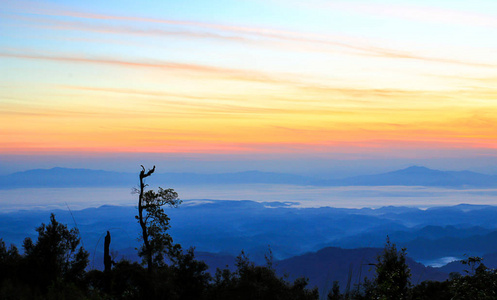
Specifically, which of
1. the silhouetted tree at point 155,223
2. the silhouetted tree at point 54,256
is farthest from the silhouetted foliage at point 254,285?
the silhouetted tree at point 54,256

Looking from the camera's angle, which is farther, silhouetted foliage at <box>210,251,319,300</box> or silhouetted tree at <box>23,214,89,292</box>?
silhouetted tree at <box>23,214,89,292</box>

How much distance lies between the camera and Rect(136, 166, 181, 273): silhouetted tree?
1577 inches

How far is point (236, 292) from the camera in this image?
1556 inches

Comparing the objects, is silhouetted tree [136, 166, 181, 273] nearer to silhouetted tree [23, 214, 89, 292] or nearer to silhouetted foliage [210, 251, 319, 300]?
silhouetted foliage [210, 251, 319, 300]

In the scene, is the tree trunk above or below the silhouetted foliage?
above

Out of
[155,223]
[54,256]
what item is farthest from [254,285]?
[54,256]

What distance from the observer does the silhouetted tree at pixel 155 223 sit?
4006 cm

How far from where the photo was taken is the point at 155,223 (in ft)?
134

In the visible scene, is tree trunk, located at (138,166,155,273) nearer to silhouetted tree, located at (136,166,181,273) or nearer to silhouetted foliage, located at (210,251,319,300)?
silhouetted tree, located at (136,166,181,273)

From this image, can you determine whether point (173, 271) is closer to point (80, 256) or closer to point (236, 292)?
point (236, 292)

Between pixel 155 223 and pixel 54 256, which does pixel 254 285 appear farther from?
pixel 54 256

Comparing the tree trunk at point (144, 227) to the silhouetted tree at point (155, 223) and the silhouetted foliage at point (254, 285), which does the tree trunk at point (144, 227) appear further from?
the silhouetted foliage at point (254, 285)

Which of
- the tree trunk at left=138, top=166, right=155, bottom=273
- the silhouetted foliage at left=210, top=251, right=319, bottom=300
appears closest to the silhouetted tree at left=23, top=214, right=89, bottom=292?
the tree trunk at left=138, top=166, right=155, bottom=273

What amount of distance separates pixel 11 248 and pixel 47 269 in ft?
14.6
